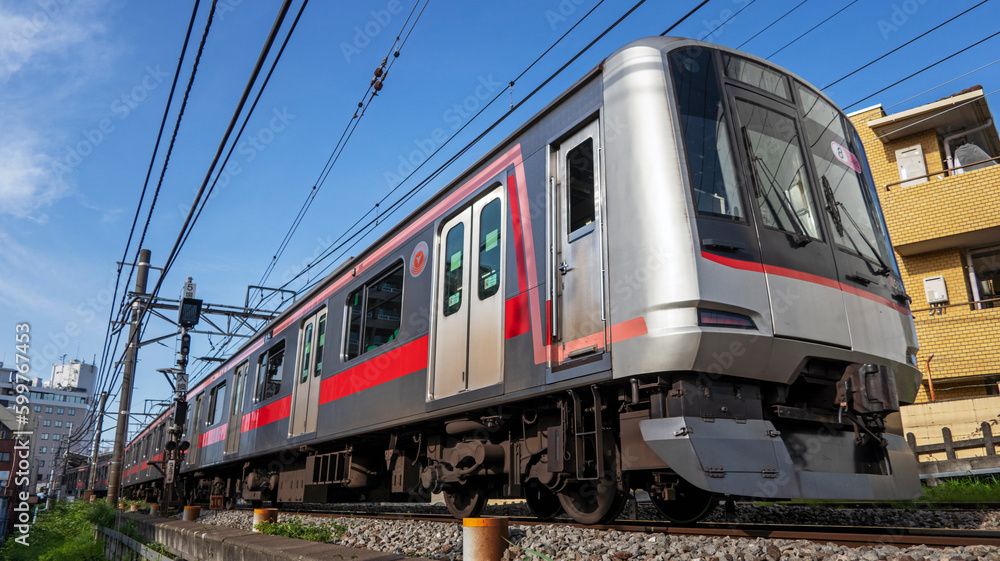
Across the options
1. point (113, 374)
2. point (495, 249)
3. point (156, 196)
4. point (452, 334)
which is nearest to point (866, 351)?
point (495, 249)

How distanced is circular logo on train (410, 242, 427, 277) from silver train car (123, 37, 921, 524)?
18 cm

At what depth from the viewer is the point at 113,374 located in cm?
2219


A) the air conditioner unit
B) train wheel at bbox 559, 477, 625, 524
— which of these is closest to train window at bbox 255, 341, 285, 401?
train wheel at bbox 559, 477, 625, 524

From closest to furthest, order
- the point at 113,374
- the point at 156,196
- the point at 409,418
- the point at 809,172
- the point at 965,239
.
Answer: the point at 809,172, the point at 409,418, the point at 156,196, the point at 965,239, the point at 113,374

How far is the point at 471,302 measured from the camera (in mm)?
5633

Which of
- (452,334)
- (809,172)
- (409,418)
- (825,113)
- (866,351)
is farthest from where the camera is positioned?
(409,418)

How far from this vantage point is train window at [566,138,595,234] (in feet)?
15.4

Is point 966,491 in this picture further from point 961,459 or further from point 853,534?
point 853,534

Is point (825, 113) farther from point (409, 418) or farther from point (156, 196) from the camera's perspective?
point (156, 196)

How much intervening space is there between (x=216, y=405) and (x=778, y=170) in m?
13.9

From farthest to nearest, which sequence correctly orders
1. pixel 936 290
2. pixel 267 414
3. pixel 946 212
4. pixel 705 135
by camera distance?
pixel 936 290
pixel 946 212
pixel 267 414
pixel 705 135

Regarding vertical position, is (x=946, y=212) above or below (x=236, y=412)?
above

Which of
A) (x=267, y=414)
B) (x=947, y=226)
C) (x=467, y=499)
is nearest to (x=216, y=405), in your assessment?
(x=267, y=414)

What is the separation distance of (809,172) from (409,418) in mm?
3947
